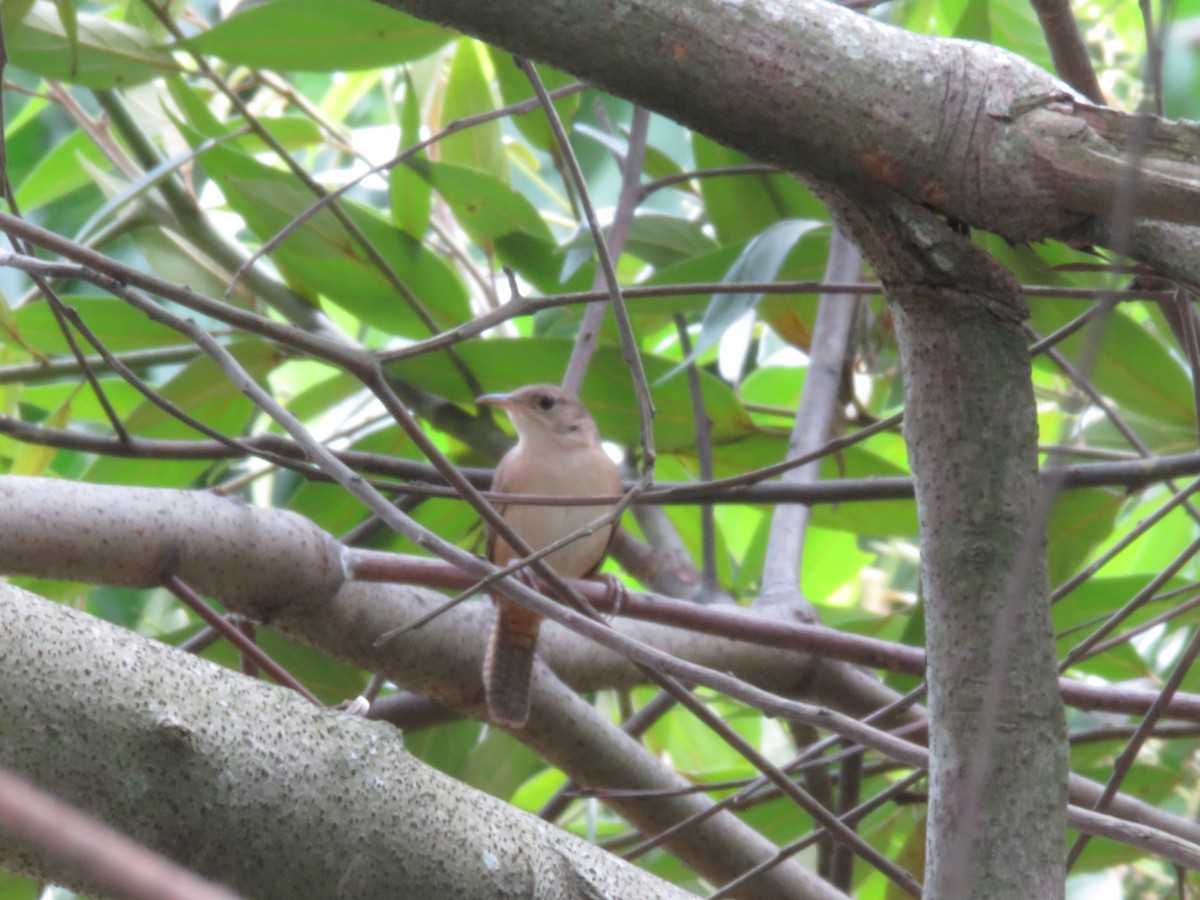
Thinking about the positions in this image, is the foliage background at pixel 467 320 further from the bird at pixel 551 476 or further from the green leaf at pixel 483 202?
the bird at pixel 551 476

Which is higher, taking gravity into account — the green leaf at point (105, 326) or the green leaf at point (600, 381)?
the green leaf at point (600, 381)

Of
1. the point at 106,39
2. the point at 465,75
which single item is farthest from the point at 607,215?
the point at 106,39

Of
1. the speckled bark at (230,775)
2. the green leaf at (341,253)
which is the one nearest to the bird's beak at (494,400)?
the green leaf at (341,253)

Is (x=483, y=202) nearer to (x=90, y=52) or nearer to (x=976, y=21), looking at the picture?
(x=90, y=52)

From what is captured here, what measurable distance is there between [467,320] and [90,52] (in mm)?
1125

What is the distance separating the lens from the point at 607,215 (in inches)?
170

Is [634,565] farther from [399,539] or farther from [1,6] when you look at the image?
[1,6]

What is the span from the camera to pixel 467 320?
11.3 feet

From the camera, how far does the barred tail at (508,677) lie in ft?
8.67

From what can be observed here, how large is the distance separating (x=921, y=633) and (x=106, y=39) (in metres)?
2.44

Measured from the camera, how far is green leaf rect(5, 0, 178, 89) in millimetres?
3152

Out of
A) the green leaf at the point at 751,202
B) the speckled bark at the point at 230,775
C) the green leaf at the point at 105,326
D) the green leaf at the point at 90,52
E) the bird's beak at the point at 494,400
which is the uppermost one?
the green leaf at the point at 751,202

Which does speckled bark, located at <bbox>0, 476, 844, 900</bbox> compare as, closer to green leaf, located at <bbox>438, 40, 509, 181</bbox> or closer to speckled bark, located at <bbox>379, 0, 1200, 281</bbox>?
speckled bark, located at <bbox>379, 0, 1200, 281</bbox>

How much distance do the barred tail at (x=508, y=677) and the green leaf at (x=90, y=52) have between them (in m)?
1.66
